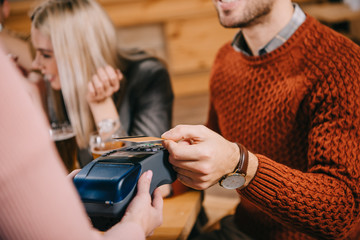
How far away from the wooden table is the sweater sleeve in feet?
0.64

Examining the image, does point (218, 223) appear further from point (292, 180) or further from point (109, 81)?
point (109, 81)

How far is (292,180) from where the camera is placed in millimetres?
855

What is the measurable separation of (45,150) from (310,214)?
2.34ft

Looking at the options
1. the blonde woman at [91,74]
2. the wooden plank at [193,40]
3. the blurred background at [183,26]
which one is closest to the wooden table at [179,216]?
the blonde woman at [91,74]

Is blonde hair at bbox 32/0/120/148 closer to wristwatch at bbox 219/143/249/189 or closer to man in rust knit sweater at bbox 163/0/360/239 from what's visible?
man in rust knit sweater at bbox 163/0/360/239

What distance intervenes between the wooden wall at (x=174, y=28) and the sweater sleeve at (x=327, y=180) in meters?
2.79

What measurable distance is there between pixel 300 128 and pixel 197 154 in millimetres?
476

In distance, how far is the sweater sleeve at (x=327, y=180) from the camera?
844mm

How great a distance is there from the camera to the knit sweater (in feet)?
2.79

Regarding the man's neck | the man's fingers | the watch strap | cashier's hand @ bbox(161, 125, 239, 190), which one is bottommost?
the watch strap

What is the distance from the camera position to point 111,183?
569mm

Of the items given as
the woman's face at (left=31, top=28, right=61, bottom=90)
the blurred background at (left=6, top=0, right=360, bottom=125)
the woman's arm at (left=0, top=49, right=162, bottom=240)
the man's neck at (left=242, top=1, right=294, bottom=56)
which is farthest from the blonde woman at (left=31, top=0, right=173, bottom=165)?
the blurred background at (left=6, top=0, right=360, bottom=125)

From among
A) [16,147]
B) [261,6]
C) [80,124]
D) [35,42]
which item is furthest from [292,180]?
[35,42]

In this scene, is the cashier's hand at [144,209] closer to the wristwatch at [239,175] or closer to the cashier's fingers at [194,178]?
the cashier's fingers at [194,178]
